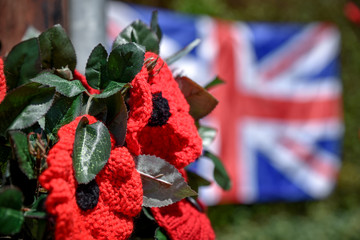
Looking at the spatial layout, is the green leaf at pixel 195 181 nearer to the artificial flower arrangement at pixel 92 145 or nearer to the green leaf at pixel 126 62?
the artificial flower arrangement at pixel 92 145

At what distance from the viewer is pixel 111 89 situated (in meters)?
0.54

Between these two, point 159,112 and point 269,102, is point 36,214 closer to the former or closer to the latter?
point 159,112

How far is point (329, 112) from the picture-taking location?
11.8 ft

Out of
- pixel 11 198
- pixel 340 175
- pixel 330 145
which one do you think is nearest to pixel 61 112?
pixel 11 198

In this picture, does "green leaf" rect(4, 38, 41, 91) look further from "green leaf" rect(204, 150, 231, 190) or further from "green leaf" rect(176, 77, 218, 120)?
"green leaf" rect(204, 150, 231, 190)

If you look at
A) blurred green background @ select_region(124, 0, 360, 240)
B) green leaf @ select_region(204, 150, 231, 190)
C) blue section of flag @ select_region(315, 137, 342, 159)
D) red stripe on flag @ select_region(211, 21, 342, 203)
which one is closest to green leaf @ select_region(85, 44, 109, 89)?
green leaf @ select_region(204, 150, 231, 190)

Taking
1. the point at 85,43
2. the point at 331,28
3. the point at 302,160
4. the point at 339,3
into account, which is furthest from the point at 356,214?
the point at 85,43

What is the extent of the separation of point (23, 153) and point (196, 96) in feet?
1.03

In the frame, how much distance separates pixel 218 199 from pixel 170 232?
105 inches

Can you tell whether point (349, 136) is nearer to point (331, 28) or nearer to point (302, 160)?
point (302, 160)

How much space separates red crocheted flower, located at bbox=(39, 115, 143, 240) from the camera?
43 centimetres

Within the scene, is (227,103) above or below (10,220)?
below

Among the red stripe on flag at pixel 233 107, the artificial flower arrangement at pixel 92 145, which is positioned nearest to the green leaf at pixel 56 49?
the artificial flower arrangement at pixel 92 145

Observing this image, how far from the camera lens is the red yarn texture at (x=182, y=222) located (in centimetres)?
60
